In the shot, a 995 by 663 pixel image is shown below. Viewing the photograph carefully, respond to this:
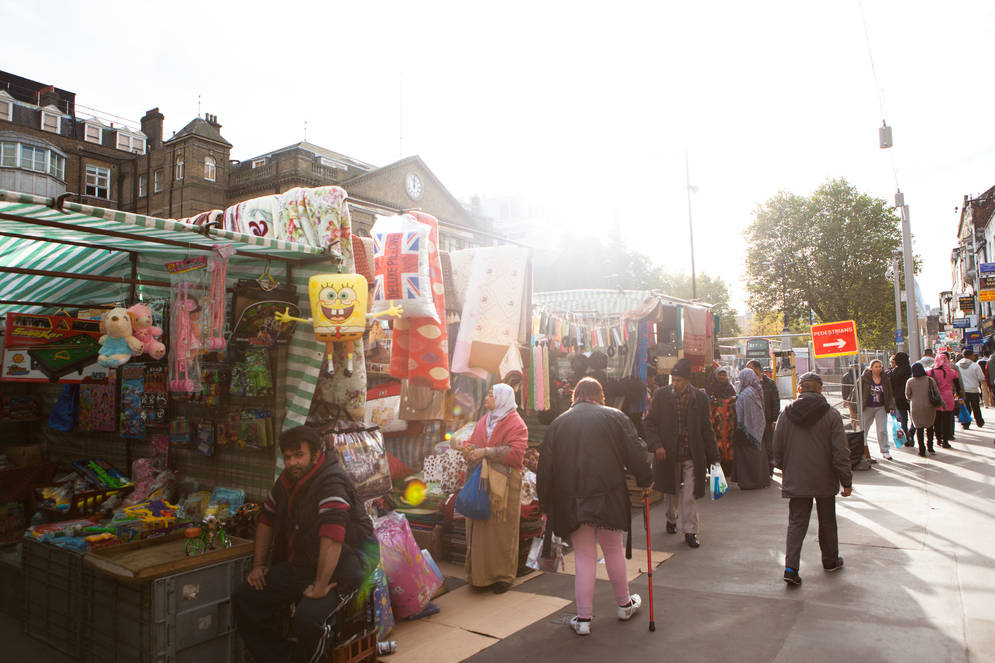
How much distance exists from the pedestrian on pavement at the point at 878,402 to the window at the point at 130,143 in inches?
1681

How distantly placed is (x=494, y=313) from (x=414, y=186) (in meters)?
31.0

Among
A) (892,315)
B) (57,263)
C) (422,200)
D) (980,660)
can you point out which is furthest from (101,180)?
(892,315)

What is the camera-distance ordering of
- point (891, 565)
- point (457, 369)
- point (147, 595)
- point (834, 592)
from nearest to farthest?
point (147, 595) → point (834, 592) → point (891, 565) → point (457, 369)

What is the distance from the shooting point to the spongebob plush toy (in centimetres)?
443

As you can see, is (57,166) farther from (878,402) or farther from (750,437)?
(878,402)

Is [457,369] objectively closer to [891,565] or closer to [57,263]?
[57,263]

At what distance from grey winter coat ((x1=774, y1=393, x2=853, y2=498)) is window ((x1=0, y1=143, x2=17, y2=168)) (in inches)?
1553

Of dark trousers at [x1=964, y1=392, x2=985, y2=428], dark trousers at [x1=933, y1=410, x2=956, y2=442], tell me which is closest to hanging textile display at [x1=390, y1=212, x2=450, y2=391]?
dark trousers at [x1=933, y1=410, x2=956, y2=442]

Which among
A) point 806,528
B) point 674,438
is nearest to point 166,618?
point 806,528

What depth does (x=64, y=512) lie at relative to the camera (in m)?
5.35

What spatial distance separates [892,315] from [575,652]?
41.8 meters

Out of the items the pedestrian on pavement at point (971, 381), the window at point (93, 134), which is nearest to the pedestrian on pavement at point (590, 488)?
the pedestrian on pavement at point (971, 381)

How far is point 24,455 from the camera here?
22.1 feet

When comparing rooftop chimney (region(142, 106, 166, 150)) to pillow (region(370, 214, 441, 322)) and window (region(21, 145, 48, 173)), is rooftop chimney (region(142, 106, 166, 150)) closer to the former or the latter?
window (region(21, 145, 48, 173))
